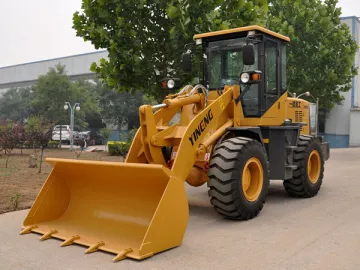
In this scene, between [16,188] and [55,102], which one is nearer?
[16,188]

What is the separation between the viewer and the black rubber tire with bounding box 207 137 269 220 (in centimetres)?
629

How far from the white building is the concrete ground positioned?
87.9 ft

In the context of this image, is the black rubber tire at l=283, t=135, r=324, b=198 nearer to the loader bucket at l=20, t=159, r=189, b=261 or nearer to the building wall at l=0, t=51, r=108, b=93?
the loader bucket at l=20, t=159, r=189, b=261

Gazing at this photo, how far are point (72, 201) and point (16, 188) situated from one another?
13.7 ft

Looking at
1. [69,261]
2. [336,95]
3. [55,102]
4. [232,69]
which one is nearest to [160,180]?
[69,261]

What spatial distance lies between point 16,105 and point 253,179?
42.2 m

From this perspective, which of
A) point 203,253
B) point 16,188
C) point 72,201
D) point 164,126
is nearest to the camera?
point 203,253

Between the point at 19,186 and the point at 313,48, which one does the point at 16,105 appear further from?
the point at 19,186

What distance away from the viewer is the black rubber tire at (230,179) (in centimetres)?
629

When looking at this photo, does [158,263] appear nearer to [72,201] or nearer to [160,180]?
[160,180]

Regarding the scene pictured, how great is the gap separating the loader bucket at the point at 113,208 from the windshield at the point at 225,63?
3032mm

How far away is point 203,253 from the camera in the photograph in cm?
519

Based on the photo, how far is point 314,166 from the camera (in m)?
9.12

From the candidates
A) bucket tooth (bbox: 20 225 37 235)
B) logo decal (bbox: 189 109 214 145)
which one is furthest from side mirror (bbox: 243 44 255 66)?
bucket tooth (bbox: 20 225 37 235)
